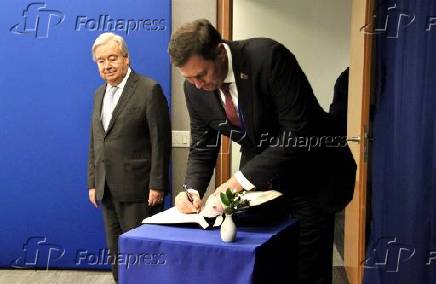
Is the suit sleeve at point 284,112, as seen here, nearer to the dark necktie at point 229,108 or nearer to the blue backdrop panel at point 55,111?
the dark necktie at point 229,108

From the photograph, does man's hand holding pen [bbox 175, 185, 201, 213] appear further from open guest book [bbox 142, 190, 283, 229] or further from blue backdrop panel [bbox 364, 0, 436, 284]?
blue backdrop panel [bbox 364, 0, 436, 284]

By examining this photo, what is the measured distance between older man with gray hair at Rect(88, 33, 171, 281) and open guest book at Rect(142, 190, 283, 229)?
2.93ft

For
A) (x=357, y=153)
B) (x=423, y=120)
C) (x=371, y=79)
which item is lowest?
(x=357, y=153)

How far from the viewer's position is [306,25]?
15.7 ft

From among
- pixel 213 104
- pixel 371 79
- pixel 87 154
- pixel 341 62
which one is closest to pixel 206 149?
pixel 213 104

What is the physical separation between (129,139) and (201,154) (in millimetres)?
810

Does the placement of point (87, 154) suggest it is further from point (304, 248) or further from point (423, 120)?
point (423, 120)

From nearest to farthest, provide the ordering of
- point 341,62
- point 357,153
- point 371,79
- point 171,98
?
point 371,79, point 357,153, point 171,98, point 341,62

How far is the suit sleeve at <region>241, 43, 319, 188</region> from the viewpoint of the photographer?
146 cm

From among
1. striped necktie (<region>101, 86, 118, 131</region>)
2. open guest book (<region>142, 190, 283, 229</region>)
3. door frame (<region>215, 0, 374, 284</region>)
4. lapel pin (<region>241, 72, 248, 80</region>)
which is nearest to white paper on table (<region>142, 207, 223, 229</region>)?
open guest book (<region>142, 190, 283, 229</region>)

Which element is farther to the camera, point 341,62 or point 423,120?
point 341,62

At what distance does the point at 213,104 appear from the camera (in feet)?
5.21

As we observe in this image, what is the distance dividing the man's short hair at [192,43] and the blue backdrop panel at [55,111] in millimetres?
1588

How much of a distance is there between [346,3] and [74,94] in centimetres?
289
